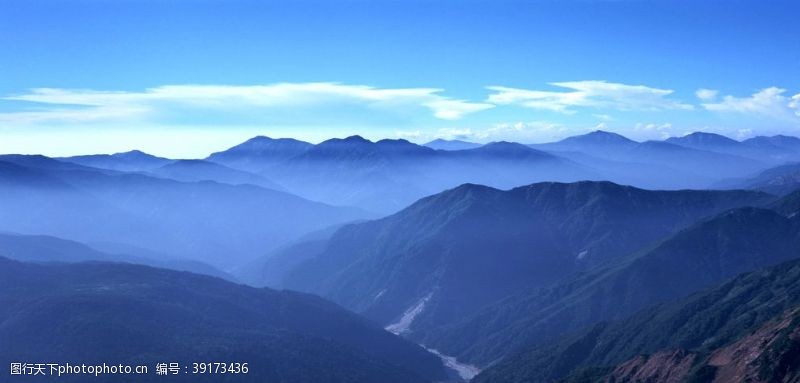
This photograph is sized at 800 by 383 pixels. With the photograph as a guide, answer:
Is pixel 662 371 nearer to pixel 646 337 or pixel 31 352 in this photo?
pixel 646 337

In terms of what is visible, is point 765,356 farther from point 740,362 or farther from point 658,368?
point 658,368

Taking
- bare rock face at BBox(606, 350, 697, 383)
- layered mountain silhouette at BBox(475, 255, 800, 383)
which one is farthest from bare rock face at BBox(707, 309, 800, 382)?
bare rock face at BBox(606, 350, 697, 383)

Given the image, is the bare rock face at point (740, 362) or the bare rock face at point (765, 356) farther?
the bare rock face at point (740, 362)

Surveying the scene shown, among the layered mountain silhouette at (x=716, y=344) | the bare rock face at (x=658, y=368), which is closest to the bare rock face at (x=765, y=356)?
the layered mountain silhouette at (x=716, y=344)

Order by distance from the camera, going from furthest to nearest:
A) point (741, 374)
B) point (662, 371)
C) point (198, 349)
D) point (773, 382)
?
point (198, 349) < point (662, 371) < point (741, 374) < point (773, 382)

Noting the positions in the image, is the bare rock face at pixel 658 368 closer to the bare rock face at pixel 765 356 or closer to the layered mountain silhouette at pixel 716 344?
the layered mountain silhouette at pixel 716 344

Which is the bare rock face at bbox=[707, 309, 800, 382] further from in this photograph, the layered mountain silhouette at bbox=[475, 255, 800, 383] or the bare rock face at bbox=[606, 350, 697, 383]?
the bare rock face at bbox=[606, 350, 697, 383]

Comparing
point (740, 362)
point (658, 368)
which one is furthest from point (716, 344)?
point (740, 362)

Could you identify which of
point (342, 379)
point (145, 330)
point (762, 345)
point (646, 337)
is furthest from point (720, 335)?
point (145, 330)
